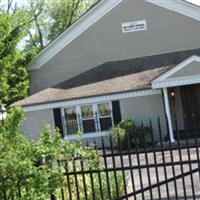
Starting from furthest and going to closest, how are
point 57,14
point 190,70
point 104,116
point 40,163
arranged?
point 57,14
point 104,116
point 190,70
point 40,163

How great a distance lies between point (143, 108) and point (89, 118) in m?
2.81

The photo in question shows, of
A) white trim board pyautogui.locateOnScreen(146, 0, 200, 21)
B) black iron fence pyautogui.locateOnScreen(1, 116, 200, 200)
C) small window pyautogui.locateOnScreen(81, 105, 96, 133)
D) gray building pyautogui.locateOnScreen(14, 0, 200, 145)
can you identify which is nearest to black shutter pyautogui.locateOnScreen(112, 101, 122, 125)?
gray building pyautogui.locateOnScreen(14, 0, 200, 145)

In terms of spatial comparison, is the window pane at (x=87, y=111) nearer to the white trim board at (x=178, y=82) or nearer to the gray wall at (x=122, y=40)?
the white trim board at (x=178, y=82)

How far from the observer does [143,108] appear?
28.6 m

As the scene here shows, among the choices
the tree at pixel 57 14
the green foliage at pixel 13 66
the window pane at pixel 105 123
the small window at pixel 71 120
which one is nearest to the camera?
the window pane at pixel 105 123

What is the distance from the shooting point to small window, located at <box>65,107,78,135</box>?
96.2ft

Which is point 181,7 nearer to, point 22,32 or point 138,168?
point 22,32

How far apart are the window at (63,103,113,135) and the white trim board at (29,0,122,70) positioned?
5325 millimetres

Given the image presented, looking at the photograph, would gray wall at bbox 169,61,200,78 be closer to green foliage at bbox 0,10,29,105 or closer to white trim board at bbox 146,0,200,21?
white trim board at bbox 146,0,200,21

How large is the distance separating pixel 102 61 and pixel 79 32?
2143 mm

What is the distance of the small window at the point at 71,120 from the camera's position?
1154 inches

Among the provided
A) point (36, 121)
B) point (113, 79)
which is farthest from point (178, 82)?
point (36, 121)

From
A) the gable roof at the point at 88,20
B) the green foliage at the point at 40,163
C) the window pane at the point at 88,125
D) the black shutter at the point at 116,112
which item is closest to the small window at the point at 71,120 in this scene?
the window pane at the point at 88,125

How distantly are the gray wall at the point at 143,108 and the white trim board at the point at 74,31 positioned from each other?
6.54 m
